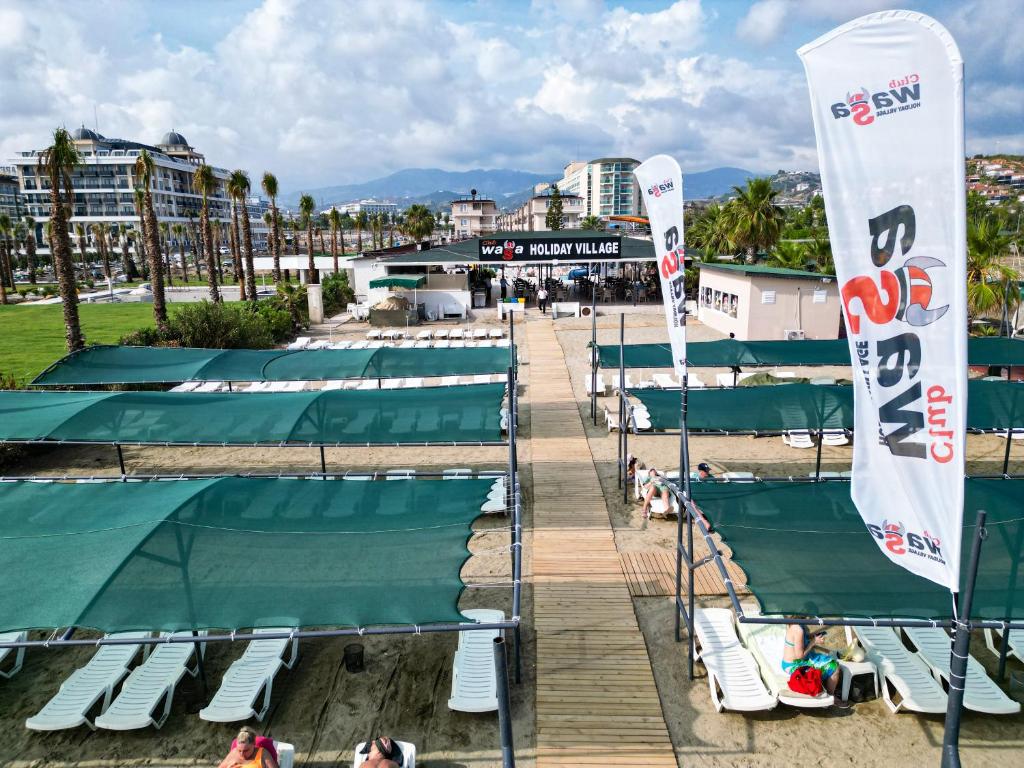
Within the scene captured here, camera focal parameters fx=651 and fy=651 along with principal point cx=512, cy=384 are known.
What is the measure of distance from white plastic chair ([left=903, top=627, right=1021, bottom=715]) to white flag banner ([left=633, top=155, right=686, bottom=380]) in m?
5.01

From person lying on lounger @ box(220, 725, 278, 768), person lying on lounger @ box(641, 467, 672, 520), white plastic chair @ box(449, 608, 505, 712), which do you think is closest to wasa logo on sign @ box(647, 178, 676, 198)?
person lying on lounger @ box(641, 467, 672, 520)

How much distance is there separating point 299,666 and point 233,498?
252 centimetres

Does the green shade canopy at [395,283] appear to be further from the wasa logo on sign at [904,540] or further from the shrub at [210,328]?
the wasa logo on sign at [904,540]

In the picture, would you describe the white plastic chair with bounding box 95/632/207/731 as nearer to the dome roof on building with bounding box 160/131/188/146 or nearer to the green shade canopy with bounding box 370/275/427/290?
the green shade canopy with bounding box 370/275/427/290

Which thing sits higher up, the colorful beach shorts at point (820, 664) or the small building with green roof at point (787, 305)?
the small building with green roof at point (787, 305)

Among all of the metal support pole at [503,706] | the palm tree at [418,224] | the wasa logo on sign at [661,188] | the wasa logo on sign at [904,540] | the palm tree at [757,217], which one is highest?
the palm tree at [418,224]

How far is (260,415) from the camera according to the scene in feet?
45.8

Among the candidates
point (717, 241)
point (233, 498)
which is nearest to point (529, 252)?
point (717, 241)

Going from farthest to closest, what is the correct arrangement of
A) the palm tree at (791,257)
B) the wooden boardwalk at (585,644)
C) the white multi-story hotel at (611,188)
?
the white multi-story hotel at (611,188)
the palm tree at (791,257)
the wooden boardwalk at (585,644)

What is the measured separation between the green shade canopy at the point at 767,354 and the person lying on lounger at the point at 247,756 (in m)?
13.7

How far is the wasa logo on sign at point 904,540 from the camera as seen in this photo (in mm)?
4629

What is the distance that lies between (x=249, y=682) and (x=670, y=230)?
8853 millimetres

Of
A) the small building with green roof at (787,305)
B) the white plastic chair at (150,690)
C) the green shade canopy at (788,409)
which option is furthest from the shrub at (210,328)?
the small building with green roof at (787,305)

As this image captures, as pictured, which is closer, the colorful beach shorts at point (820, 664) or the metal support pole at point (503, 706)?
the metal support pole at point (503, 706)
